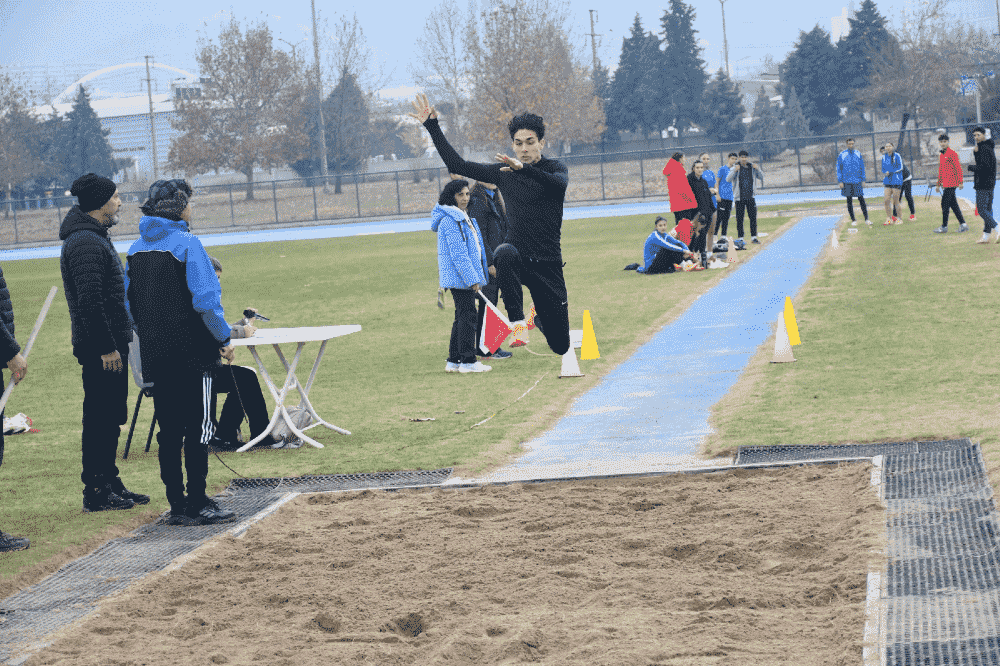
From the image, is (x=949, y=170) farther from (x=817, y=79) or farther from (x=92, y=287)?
(x=817, y=79)

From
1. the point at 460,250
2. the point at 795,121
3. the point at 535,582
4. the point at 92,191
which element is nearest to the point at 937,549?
the point at 535,582

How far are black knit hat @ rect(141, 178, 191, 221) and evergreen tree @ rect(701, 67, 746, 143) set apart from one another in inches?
3025

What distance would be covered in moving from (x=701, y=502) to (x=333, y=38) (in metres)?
82.4

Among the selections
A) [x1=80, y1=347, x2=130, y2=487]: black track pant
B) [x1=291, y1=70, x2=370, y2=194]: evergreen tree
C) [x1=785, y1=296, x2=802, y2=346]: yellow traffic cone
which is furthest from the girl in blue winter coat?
[x1=291, y1=70, x2=370, y2=194]: evergreen tree

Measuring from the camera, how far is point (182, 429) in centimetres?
709

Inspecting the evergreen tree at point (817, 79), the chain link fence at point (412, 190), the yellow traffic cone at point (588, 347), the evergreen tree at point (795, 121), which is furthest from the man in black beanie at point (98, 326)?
the evergreen tree at point (817, 79)

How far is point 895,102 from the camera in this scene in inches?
2648

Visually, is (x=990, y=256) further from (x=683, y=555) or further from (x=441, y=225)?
(x=683, y=555)

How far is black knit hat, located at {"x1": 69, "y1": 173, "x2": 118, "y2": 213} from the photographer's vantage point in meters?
7.43

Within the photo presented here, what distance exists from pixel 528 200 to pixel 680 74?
3276 inches

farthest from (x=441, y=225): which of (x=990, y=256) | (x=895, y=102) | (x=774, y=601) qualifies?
(x=895, y=102)

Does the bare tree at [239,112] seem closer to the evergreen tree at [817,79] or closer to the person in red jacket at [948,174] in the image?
the evergreen tree at [817,79]

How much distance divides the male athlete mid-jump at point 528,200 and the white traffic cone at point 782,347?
4.61 m

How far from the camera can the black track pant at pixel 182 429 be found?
6992mm
